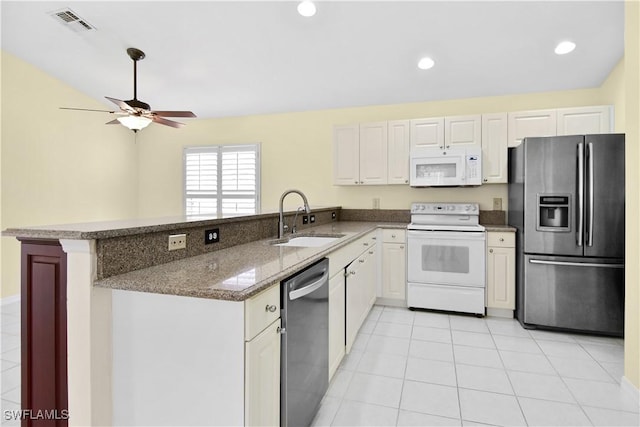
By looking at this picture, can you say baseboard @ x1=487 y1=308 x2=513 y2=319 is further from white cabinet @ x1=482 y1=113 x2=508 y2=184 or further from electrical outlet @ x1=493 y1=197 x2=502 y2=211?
white cabinet @ x1=482 y1=113 x2=508 y2=184

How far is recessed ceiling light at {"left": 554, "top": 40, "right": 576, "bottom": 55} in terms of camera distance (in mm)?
2949

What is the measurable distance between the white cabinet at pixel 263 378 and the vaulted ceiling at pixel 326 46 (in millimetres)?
2700

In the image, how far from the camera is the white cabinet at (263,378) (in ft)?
3.59

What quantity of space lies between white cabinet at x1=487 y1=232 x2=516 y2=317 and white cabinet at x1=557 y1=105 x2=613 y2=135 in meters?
1.23

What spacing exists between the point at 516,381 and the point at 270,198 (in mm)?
3665

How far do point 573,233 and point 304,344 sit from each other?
8.81ft

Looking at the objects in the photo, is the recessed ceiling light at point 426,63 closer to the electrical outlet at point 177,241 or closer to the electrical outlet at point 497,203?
the electrical outlet at point 497,203

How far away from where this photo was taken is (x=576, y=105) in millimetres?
3637

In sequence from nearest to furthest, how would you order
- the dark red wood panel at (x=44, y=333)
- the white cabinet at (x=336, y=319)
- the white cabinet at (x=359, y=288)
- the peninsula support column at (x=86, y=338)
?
the peninsula support column at (x=86, y=338) → the dark red wood panel at (x=44, y=333) → the white cabinet at (x=336, y=319) → the white cabinet at (x=359, y=288)

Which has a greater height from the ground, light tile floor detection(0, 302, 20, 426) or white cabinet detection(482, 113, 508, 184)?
white cabinet detection(482, 113, 508, 184)

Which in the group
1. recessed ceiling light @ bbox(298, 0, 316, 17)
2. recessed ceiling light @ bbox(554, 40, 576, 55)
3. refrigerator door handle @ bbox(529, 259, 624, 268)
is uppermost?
recessed ceiling light @ bbox(298, 0, 316, 17)

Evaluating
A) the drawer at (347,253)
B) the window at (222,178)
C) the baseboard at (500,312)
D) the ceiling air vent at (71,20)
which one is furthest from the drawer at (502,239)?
the ceiling air vent at (71,20)

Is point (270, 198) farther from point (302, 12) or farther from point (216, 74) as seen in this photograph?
point (302, 12)

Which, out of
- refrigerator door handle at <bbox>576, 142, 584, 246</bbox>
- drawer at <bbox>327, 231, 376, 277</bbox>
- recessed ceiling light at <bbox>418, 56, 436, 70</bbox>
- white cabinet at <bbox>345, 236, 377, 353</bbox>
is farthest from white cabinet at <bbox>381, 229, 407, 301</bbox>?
recessed ceiling light at <bbox>418, 56, 436, 70</bbox>
